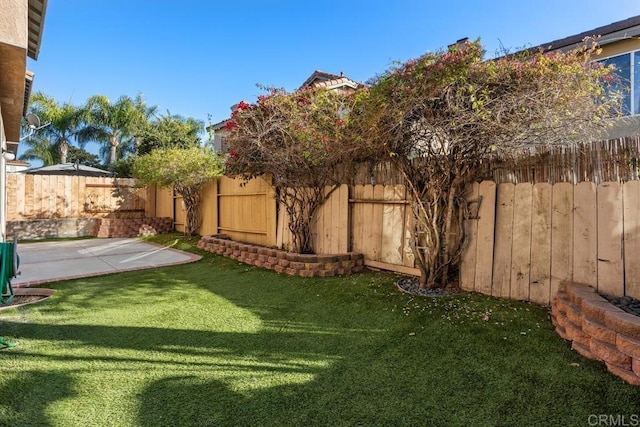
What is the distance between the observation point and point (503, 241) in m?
3.95

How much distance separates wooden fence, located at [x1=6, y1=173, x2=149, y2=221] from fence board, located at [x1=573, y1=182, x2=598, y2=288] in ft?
45.3

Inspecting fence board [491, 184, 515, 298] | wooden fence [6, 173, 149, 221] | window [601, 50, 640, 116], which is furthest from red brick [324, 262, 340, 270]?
wooden fence [6, 173, 149, 221]

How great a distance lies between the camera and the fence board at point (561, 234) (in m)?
3.43

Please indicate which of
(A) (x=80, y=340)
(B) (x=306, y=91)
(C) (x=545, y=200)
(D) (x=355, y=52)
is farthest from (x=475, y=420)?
(D) (x=355, y=52)

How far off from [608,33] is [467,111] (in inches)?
289

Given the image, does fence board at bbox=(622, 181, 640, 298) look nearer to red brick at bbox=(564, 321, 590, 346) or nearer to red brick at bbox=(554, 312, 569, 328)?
red brick at bbox=(554, 312, 569, 328)

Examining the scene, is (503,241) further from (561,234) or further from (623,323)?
(623,323)

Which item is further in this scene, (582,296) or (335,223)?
(335,223)

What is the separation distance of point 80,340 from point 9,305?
1918 mm

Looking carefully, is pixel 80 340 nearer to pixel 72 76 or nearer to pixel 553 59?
pixel 553 59

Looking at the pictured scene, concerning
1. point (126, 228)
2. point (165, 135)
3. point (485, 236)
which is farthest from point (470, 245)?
point (165, 135)

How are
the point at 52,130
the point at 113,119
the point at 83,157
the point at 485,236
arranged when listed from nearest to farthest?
1. the point at 485,236
2. the point at 113,119
3. the point at 52,130
4. the point at 83,157

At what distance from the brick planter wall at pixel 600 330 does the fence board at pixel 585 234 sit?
0.73 ft

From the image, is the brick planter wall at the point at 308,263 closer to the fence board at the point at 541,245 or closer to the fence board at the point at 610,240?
the fence board at the point at 541,245
